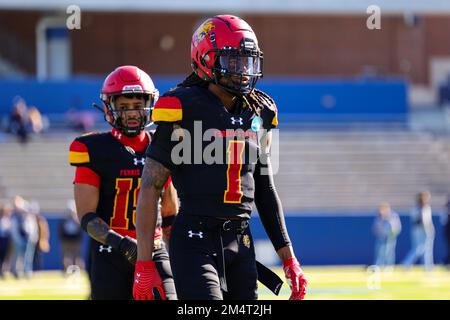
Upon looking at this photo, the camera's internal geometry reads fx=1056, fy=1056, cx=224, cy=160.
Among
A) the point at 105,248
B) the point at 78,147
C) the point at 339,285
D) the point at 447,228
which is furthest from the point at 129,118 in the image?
the point at 447,228

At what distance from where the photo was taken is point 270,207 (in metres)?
5.29

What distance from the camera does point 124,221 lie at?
6312 millimetres

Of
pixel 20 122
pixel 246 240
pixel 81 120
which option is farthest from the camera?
pixel 81 120

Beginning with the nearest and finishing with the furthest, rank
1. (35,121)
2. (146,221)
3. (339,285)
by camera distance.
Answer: (146,221)
(339,285)
(35,121)

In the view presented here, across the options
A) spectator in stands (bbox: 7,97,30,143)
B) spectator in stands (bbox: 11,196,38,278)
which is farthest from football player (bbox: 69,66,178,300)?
spectator in stands (bbox: 7,97,30,143)

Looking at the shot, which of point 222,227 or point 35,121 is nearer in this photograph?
point 222,227

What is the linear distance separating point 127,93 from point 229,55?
4.90 feet

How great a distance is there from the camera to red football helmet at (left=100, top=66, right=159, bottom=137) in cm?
645

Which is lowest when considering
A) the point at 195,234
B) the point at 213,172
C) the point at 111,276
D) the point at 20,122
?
the point at 111,276

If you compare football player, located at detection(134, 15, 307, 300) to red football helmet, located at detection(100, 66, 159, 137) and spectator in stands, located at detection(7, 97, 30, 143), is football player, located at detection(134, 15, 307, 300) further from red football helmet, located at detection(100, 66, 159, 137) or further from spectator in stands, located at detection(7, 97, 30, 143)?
spectator in stands, located at detection(7, 97, 30, 143)

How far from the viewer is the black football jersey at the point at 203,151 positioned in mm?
4961

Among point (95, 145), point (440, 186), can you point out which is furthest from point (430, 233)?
point (95, 145)

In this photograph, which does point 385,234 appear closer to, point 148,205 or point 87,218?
point 87,218

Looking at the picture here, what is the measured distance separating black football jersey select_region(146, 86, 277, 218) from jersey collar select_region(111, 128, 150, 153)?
141 cm
